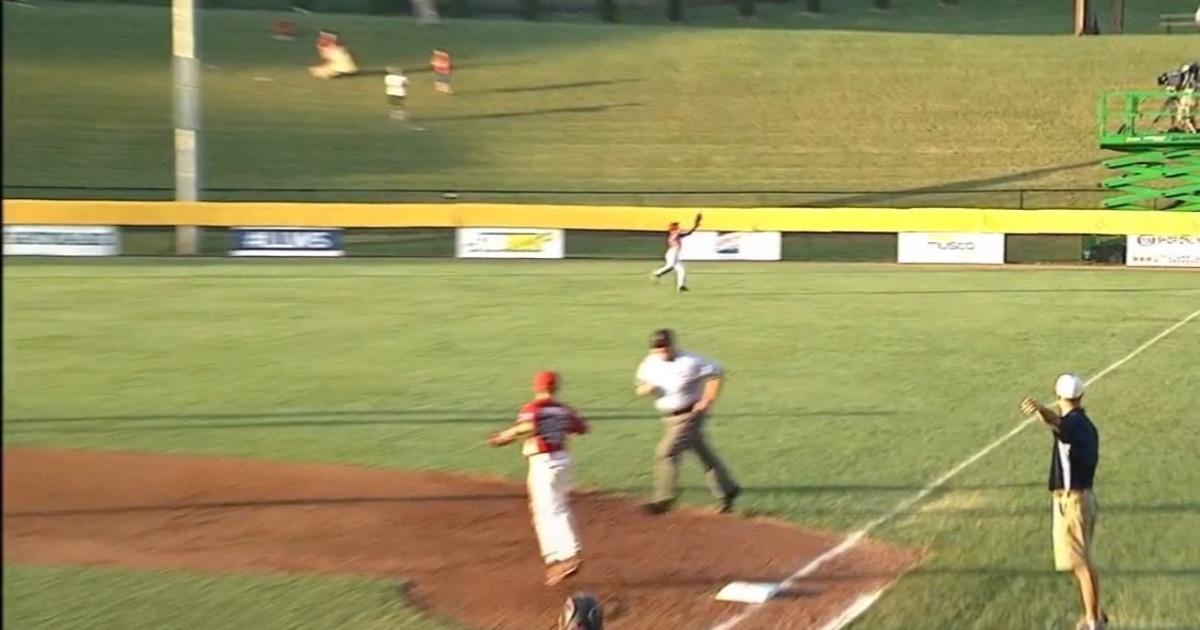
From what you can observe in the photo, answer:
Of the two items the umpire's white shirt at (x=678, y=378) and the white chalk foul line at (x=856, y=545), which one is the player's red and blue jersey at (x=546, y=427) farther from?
the umpire's white shirt at (x=678, y=378)

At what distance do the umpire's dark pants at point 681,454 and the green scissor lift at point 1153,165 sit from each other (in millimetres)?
33872

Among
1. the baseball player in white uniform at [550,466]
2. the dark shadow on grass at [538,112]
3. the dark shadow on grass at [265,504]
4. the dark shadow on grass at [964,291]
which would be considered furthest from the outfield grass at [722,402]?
the dark shadow on grass at [538,112]

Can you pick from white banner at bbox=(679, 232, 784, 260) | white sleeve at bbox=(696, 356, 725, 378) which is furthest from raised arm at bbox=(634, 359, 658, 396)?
white banner at bbox=(679, 232, 784, 260)

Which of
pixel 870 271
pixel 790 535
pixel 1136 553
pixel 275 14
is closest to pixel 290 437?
pixel 790 535

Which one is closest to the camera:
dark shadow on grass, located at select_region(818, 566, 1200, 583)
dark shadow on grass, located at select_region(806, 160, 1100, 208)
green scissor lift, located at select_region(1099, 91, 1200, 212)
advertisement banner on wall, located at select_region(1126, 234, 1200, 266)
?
dark shadow on grass, located at select_region(818, 566, 1200, 583)

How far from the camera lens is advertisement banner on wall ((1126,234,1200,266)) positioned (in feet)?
131

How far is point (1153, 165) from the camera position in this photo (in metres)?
46.2

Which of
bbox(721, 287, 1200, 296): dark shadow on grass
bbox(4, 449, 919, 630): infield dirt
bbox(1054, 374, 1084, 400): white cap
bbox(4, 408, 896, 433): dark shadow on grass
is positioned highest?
bbox(721, 287, 1200, 296): dark shadow on grass

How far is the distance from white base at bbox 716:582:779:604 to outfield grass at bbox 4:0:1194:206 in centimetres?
3366

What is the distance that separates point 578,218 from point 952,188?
14934 millimetres

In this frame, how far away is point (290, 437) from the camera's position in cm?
1636

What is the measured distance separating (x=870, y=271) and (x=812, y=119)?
18.0 metres

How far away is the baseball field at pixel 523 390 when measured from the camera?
1079 cm

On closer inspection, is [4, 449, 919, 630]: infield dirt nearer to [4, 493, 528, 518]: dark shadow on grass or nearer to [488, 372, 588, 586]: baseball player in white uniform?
[4, 493, 528, 518]: dark shadow on grass
